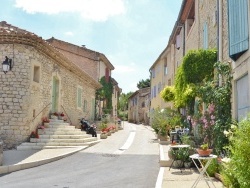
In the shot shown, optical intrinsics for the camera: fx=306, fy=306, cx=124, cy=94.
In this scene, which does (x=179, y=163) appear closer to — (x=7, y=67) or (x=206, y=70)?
(x=206, y=70)

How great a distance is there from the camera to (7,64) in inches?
492

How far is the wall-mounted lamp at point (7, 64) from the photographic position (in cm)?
1248

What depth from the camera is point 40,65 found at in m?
14.1

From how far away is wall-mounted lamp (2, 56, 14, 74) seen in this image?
12.5 metres

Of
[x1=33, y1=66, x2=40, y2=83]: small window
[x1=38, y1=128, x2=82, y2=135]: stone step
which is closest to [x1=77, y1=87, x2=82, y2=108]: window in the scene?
[x1=38, y1=128, x2=82, y2=135]: stone step

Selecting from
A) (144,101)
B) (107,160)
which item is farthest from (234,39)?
(144,101)

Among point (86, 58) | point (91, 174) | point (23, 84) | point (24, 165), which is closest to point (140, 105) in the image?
point (86, 58)

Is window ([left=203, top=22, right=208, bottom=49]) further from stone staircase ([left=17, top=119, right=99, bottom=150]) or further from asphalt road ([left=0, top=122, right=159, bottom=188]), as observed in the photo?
stone staircase ([left=17, top=119, right=99, bottom=150])

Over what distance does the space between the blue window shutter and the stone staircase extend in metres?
8.54

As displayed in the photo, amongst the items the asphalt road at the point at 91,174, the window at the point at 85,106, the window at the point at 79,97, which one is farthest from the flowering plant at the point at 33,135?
the window at the point at 85,106

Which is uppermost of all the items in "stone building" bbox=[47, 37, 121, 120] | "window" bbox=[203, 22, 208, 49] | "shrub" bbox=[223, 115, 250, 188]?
"stone building" bbox=[47, 37, 121, 120]

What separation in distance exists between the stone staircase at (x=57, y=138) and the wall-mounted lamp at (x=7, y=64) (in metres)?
3.05

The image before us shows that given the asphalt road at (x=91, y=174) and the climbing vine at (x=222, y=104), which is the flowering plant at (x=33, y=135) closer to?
the asphalt road at (x=91, y=174)

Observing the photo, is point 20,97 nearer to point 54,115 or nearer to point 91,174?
point 54,115
